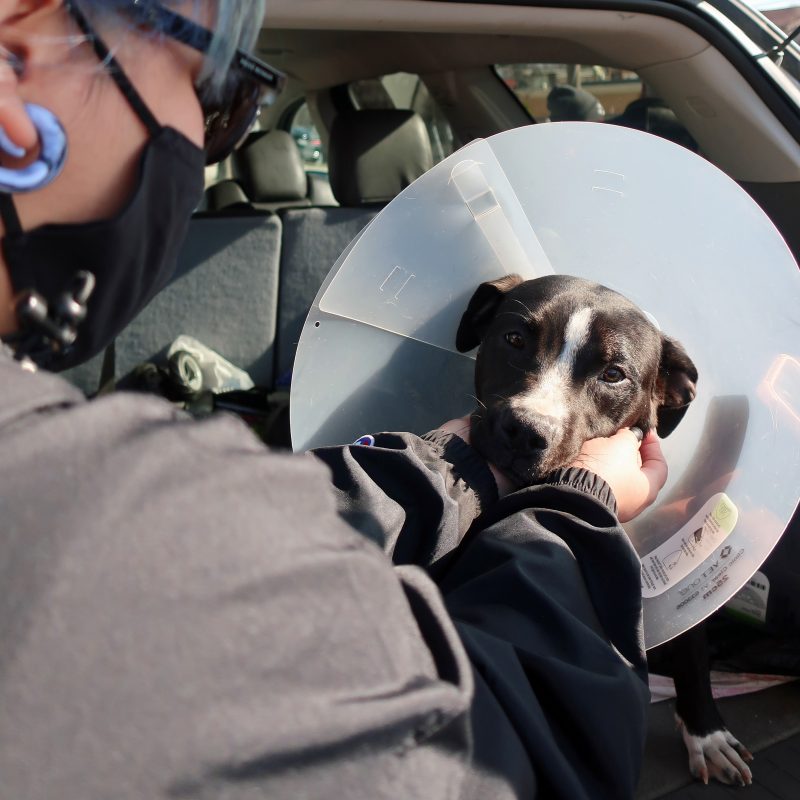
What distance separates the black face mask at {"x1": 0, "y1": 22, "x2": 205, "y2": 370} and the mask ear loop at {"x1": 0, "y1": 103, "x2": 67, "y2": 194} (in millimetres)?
44

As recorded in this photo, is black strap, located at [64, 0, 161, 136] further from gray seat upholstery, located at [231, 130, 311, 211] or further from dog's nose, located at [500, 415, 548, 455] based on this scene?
gray seat upholstery, located at [231, 130, 311, 211]

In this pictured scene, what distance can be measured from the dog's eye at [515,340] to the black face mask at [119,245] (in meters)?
1.30

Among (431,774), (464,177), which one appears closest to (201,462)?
(431,774)

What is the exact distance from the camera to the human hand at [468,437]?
6.32 ft

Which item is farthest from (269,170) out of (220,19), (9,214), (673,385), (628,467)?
(9,214)

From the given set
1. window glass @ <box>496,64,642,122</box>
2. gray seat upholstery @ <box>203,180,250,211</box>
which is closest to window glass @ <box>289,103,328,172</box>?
gray seat upholstery @ <box>203,180,250,211</box>

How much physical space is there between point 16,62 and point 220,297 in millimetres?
3152

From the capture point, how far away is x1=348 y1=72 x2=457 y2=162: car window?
15.3 feet

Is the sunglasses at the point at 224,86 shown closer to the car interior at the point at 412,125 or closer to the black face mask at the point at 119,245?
the black face mask at the point at 119,245

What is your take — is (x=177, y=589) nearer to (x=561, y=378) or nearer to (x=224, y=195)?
(x=561, y=378)

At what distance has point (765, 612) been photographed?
8.08 feet

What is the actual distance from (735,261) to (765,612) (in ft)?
3.72

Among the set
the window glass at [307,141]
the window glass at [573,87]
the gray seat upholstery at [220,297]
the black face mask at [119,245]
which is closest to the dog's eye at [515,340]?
Answer: the black face mask at [119,245]

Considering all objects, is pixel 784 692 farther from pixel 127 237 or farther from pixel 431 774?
pixel 127 237
